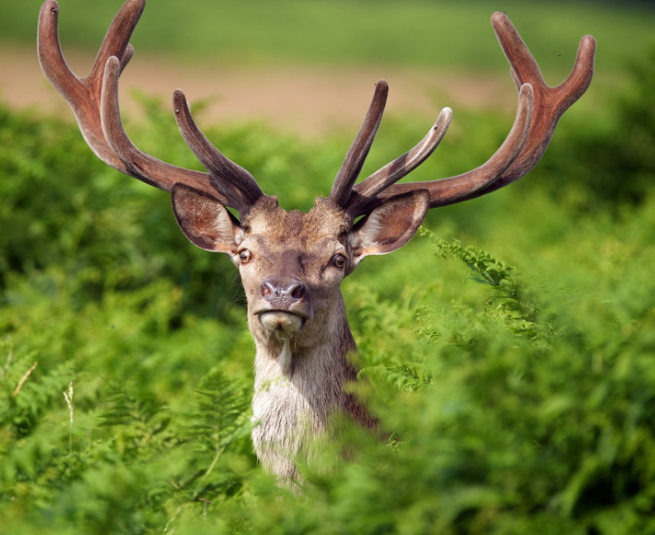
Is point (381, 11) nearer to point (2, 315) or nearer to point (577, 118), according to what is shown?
point (577, 118)

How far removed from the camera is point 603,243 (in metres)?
8.76

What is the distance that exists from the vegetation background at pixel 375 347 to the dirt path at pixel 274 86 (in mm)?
7634

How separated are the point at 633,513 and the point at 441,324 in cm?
135

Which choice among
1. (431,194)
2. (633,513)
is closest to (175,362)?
(431,194)

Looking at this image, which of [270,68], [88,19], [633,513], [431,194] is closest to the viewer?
[633,513]

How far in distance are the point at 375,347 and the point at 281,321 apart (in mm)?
1672

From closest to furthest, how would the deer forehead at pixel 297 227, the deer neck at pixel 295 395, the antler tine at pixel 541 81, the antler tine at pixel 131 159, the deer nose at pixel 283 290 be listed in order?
the deer nose at pixel 283 290 → the deer neck at pixel 295 395 → the deer forehead at pixel 297 227 → the antler tine at pixel 131 159 → the antler tine at pixel 541 81

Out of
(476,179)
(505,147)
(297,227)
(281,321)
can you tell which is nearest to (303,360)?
(281,321)

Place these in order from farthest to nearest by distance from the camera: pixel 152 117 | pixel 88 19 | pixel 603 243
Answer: pixel 88 19, pixel 152 117, pixel 603 243

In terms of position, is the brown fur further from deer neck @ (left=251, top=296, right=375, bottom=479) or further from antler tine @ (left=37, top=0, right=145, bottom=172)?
Answer: antler tine @ (left=37, top=0, right=145, bottom=172)

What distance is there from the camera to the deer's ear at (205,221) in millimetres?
5352

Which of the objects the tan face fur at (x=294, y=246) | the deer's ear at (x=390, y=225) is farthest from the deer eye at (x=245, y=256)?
the deer's ear at (x=390, y=225)

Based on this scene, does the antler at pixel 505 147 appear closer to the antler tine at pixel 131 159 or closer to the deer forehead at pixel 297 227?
the deer forehead at pixel 297 227

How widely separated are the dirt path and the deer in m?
13.6
